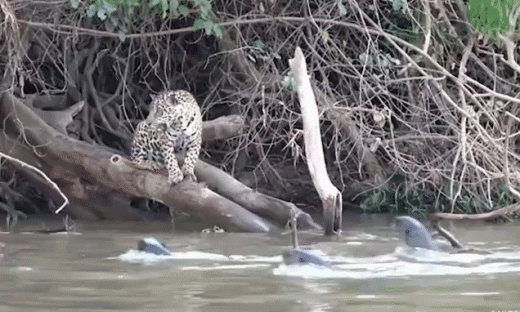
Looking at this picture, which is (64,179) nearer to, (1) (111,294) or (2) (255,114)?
(2) (255,114)

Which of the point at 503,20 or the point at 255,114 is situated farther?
the point at 255,114

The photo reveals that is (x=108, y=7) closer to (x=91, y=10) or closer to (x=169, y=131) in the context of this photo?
(x=91, y=10)

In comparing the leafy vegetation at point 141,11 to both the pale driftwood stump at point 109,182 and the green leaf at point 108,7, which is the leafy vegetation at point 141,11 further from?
the pale driftwood stump at point 109,182

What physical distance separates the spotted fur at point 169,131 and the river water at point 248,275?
1.47m

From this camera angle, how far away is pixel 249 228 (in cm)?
1089

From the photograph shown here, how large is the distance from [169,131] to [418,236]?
3.70 m

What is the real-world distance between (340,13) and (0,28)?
300 centimetres

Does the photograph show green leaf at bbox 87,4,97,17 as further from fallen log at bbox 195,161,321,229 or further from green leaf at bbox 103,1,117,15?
fallen log at bbox 195,161,321,229

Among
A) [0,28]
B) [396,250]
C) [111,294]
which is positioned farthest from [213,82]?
[111,294]

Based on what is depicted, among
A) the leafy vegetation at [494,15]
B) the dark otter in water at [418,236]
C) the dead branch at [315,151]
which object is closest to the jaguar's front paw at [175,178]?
the dead branch at [315,151]

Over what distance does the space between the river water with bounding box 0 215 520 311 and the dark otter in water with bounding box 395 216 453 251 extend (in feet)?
0.33

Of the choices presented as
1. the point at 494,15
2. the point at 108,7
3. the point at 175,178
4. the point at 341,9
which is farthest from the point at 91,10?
the point at 494,15

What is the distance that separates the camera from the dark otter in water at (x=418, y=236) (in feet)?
29.3

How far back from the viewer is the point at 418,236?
29.6 ft
